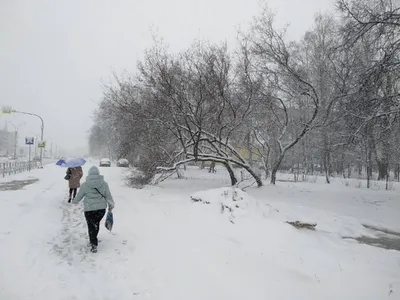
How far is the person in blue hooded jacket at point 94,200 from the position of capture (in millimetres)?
6402

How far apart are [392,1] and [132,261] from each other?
12.4m

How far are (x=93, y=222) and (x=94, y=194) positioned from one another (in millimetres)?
584

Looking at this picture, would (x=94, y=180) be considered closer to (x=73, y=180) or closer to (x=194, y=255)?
(x=194, y=255)

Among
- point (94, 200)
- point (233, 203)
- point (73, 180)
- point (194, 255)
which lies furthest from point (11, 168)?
point (194, 255)

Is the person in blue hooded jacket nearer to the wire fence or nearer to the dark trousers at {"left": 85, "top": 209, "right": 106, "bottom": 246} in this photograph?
the dark trousers at {"left": 85, "top": 209, "right": 106, "bottom": 246}

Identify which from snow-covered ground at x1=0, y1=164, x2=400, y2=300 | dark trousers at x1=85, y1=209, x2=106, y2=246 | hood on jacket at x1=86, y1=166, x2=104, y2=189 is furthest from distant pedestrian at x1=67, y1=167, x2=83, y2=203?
dark trousers at x1=85, y1=209, x2=106, y2=246

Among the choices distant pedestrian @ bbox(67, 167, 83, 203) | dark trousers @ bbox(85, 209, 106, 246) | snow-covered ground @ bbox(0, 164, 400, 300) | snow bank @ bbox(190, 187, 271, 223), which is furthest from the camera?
distant pedestrian @ bbox(67, 167, 83, 203)

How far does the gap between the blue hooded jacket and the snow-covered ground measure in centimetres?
92

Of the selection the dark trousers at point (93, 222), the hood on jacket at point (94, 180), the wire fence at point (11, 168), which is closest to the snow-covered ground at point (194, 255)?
the dark trousers at point (93, 222)

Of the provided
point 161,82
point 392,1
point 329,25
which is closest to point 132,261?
point 161,82

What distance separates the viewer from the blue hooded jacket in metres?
6.48

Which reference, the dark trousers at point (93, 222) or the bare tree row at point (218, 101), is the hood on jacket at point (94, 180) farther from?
the bare tree row at point (218, 101)

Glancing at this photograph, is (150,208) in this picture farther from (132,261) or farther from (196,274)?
(196,274)

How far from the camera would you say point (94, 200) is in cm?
651
